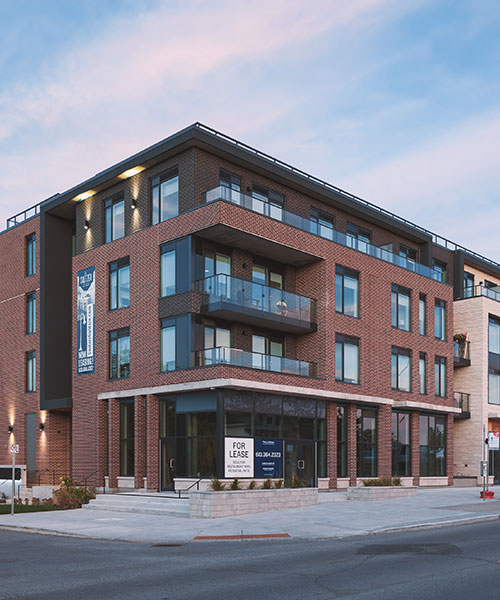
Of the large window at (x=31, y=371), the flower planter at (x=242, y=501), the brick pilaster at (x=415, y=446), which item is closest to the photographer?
the flower planter at (x=242, y=501)

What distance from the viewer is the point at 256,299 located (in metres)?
32.5

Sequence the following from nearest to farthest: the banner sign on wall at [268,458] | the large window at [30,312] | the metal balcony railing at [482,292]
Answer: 1. the banner sign on wall at [268,458]
2. the large window at [30,312]
3. the metal balcony railing at [482,292]

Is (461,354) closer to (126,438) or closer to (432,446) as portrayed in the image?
(432,446)

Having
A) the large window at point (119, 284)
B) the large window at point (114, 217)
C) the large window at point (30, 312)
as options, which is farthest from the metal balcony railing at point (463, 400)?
the large window at point (30, 312)

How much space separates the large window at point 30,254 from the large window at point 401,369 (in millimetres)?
19763

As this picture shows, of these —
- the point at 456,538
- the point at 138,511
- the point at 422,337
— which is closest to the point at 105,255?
the point at 138,511

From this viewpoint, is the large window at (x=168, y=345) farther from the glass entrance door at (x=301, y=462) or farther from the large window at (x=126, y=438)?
the glass entrance door at (x=301, y=462)

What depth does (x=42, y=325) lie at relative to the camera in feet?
128

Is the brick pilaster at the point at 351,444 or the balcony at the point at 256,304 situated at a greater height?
the balcony at the point at 256,304

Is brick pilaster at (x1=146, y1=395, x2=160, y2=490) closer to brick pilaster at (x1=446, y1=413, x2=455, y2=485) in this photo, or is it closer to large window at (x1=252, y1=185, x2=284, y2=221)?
large window at (x1=252, y1=185, x2=284, y2=221)

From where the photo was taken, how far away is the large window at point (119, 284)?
34.8 metres

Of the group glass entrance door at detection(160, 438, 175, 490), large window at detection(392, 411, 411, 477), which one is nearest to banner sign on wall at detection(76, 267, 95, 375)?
glass entrance door at detection(160, 438, 175, 490)

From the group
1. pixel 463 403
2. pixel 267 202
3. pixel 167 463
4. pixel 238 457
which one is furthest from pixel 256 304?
pixel 463 403

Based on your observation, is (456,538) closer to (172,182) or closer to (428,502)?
(428,502)
